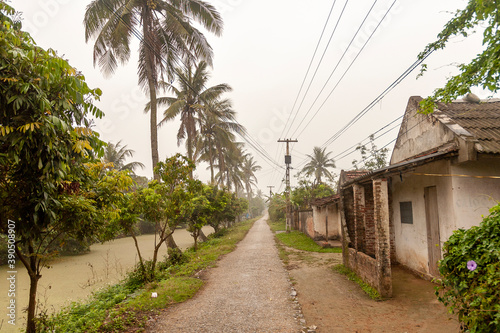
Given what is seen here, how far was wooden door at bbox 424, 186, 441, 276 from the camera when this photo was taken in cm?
722

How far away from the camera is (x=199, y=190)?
30.2ft

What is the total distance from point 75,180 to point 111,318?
9.85ft

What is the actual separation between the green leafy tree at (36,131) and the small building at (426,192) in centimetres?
597

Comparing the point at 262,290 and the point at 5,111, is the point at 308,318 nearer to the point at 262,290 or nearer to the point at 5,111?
the point at 262,290

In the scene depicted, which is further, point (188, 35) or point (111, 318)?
point (188, 35)

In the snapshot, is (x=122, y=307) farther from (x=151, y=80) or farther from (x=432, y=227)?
(x=151, y=80)

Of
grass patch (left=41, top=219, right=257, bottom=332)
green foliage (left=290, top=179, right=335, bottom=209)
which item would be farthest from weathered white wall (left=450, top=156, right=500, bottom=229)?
green foliage (left=290, top=179, right=335, bottom=209)

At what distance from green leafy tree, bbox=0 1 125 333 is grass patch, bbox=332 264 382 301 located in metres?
6.20

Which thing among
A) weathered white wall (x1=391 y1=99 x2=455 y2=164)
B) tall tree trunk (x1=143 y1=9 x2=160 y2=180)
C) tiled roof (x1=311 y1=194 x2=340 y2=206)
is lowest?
tiled roof (x1=311 y1=194 x2=340 y2=206)

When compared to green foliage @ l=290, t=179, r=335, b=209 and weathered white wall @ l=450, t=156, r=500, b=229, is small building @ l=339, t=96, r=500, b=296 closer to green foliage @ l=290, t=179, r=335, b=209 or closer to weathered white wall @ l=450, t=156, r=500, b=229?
weathered white wall @ l=450, t=156, r=500, b=229

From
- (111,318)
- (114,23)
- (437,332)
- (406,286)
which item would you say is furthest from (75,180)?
(114,23)

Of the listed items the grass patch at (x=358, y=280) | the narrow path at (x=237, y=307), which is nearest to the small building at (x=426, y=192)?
the grass patch at (x=358, y=280)

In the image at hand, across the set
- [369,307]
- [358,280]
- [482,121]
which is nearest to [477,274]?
[369,307]

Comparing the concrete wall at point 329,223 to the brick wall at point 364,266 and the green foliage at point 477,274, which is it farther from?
the green foliage at point 477,274
